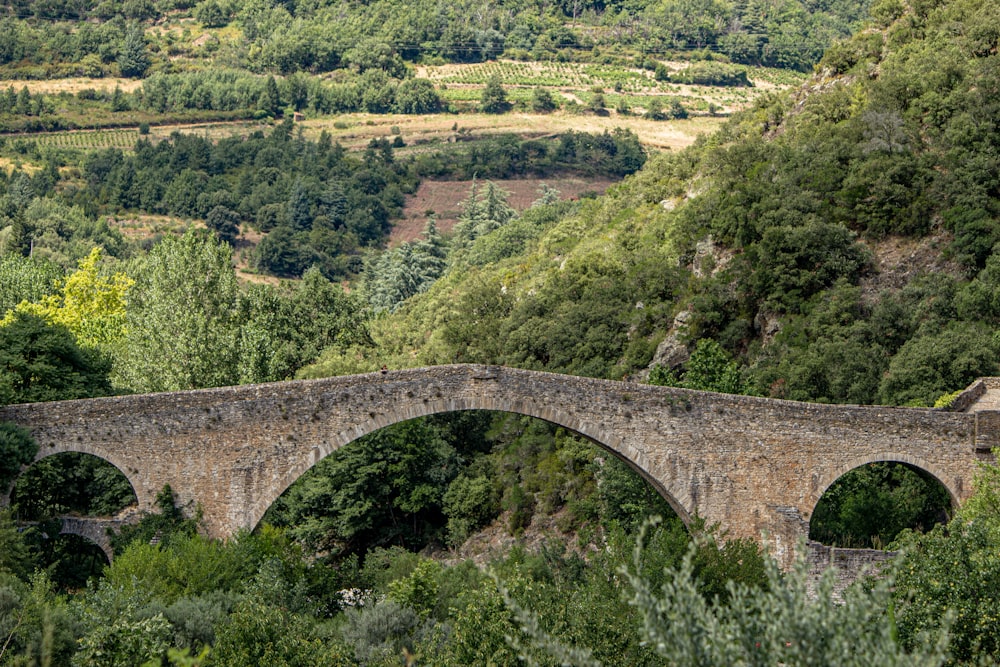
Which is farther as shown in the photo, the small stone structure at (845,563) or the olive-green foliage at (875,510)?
the olive-green foliage at (875,510)

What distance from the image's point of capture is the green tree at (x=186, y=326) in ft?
133

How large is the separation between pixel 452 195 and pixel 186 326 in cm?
8378

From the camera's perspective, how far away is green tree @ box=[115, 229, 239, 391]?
4066 centimetres

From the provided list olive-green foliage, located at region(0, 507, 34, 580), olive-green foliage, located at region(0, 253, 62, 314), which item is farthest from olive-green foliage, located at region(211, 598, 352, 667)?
olive-green foliage, located at region(0, 253, 62, 314)

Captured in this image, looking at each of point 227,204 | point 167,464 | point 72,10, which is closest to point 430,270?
point 227,204

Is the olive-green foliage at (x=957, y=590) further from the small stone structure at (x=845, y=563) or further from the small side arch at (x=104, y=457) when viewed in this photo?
the small side arch at (x=104, y=457)

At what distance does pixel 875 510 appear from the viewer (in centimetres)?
3159

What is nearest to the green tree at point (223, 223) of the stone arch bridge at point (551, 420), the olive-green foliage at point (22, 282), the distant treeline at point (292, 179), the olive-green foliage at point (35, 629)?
the distant treeline at point (292, 179)

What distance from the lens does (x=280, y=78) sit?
15425 centimetres

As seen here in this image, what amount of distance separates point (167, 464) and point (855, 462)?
44.6 ft

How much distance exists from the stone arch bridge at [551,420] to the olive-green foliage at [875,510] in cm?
246

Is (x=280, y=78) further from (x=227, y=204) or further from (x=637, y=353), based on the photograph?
(x=637, y=353)

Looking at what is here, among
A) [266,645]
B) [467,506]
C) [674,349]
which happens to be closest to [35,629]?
[266,645]

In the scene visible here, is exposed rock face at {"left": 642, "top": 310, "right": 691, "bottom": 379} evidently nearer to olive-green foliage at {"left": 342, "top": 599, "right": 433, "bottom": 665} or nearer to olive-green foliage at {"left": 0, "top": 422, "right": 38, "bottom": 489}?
olive-green foliage at {"left": 342, "top": 599, "right": 433, "bottom": 665}
